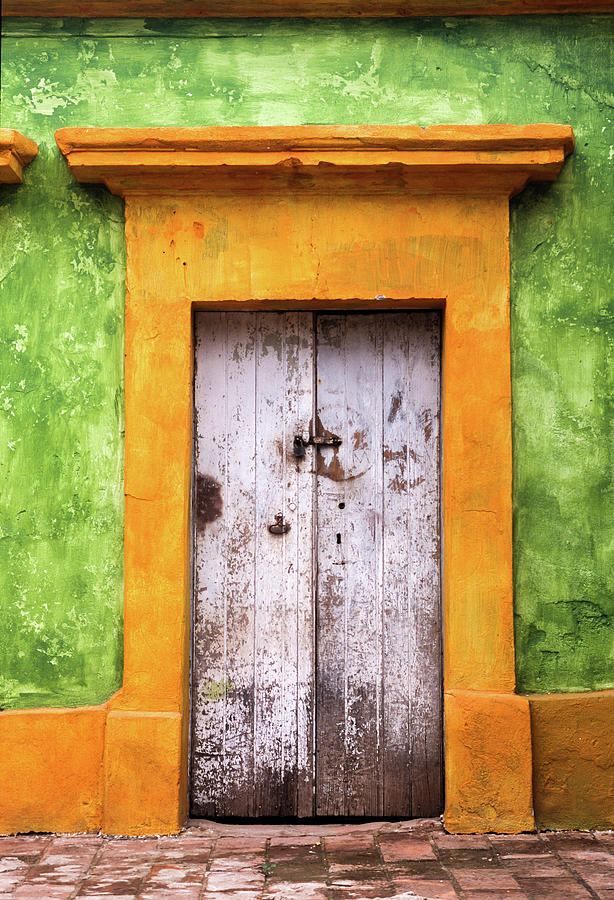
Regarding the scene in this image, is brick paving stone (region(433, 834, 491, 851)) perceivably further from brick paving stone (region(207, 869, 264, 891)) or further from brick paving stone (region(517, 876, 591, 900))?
brick paving stone (region(207, 869, 264, 891))

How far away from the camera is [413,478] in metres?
4.38

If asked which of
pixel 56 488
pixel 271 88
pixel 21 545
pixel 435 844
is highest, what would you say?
pixel 271 88

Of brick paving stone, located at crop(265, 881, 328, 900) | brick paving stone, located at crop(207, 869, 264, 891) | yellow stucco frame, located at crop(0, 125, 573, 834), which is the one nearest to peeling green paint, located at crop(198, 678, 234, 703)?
yellow stucco frame, located at crop(0, 125, 573, 834)

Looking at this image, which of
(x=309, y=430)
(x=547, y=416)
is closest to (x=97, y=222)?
(x=309, y=430)

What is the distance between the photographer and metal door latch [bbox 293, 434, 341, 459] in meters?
4.37

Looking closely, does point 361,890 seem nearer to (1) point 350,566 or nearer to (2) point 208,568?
(1) point 350,566

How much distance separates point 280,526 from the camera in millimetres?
4352

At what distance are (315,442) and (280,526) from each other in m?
0.45

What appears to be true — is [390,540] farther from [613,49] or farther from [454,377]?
[613,49]

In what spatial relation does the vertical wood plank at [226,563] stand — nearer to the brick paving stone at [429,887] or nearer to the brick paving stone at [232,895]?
the brick paving stone at [232,895]

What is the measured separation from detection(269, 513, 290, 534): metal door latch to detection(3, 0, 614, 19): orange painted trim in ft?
7.95

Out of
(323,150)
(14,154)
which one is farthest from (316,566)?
(14,154)

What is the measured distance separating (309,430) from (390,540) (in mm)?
671

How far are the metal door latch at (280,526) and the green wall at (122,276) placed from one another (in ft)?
2.47
